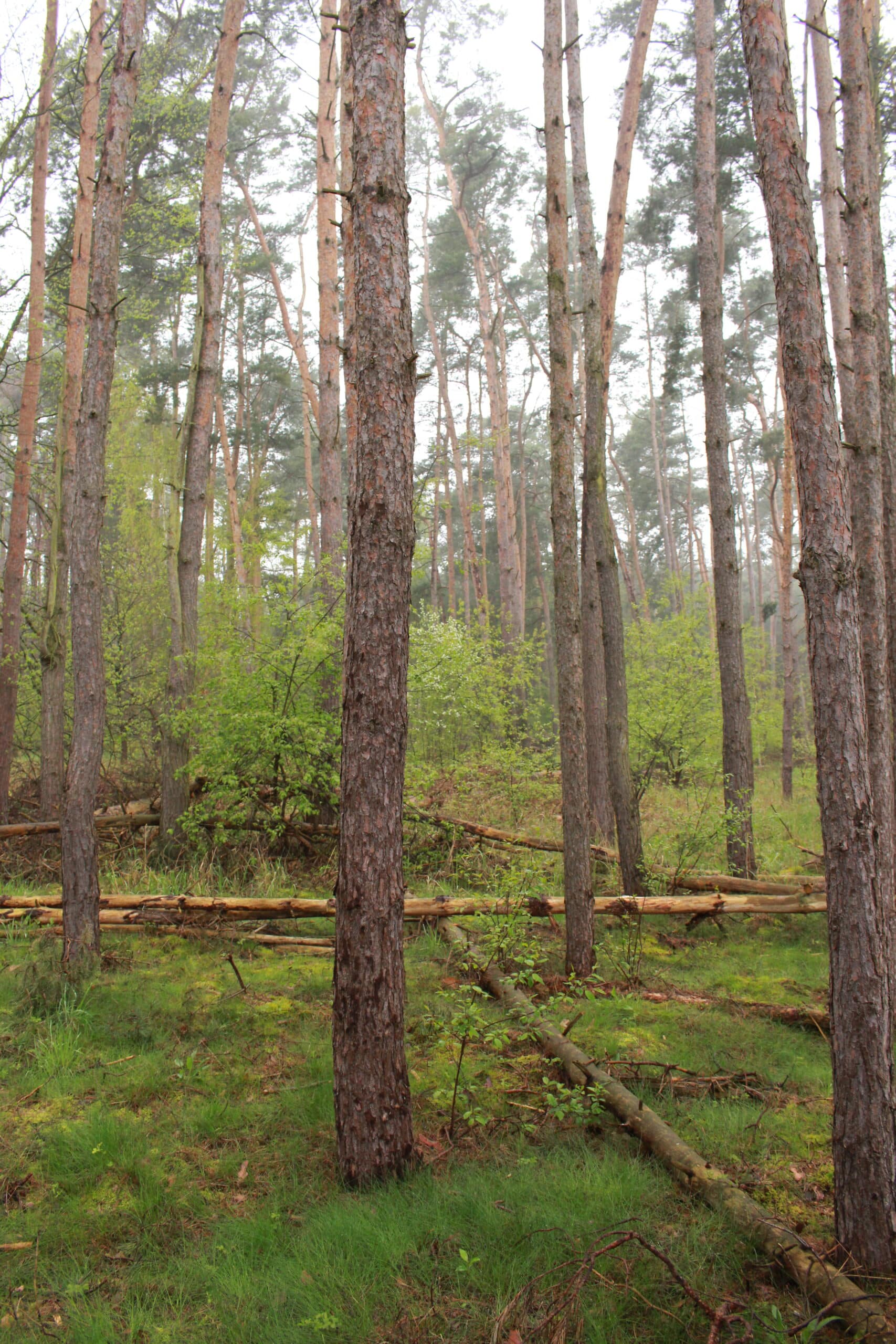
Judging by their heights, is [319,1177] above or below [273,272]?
below

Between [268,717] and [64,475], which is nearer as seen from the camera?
[268,717]

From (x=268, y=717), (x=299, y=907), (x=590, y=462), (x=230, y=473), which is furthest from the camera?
(x=230, y=473)

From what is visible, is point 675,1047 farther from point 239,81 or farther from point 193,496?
point 239,81

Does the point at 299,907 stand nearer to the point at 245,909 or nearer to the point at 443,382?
the point at 245,909

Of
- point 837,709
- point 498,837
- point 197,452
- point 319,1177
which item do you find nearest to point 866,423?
point 837,709

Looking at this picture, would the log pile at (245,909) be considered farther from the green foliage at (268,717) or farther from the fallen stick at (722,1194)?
the fallen stick at (722,1194)

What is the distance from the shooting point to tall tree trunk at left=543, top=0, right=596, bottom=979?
20.7 ft

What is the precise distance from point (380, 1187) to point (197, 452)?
8.39m

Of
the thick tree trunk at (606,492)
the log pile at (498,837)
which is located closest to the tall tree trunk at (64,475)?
the log pile at (498,837)

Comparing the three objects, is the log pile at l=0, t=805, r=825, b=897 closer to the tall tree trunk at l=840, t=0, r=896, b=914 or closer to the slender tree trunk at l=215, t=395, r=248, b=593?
the tall tree trunk at l=840, t=0, r=896, b=914

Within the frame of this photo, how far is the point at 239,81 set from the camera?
20.6m

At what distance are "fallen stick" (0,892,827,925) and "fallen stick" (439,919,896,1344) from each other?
2.16 m

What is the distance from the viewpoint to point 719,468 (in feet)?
32.2

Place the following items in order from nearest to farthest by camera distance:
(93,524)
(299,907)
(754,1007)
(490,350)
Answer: (754,1007) < (93,524) < (299,907) < (490,350)
